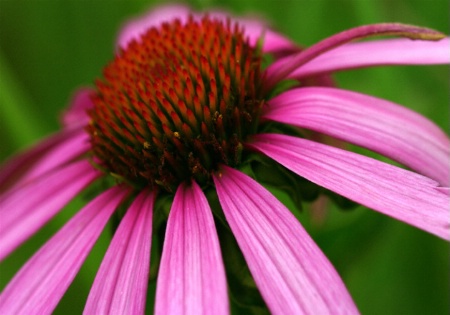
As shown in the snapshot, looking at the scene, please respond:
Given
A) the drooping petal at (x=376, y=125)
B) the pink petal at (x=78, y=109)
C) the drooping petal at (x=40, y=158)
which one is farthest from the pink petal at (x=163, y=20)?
the drooping petal at (x=376, y=125)

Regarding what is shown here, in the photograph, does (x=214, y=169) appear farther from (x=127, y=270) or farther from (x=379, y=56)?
(x=379, y=56)

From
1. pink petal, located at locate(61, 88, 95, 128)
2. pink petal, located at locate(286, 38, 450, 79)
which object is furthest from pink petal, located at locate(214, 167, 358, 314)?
pink petal, located at locate(61, 88, 95, 128)

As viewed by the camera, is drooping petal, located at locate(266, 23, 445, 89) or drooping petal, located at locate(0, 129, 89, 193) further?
drooping petal, located at locate(0, 129, 89, 193)

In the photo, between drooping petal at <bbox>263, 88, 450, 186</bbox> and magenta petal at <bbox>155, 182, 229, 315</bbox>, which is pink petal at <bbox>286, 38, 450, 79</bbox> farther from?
magenta petal at <bbox>155, 182, 229, 315</bbox>

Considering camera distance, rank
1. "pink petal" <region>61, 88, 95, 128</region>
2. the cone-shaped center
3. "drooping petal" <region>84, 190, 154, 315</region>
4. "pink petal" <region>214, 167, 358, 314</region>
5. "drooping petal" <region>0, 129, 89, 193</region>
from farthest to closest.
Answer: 1. "pink petal" <region>61, 88, 95, 128</region>
2. "drooping petal" <region>0, 129, 89, 193</region>
3. the cone-shaped center
4. "drooping petal" <region>84, 190, 154, 315</region>
5. "pink petal" <region>214, 167, 358, 314</region>

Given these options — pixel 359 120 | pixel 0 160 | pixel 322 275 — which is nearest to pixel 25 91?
pixel 0 160

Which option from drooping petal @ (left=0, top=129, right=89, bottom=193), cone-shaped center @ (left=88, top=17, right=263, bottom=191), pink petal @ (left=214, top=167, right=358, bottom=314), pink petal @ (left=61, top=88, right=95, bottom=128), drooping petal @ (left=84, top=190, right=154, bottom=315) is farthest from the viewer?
pink petal @ (left=61, top=88, right=95, bottom=128)

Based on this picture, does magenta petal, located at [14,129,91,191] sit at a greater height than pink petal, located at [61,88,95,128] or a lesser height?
lesser

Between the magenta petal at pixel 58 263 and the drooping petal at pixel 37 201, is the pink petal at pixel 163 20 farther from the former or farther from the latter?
the magenta petal at pixel 58 263

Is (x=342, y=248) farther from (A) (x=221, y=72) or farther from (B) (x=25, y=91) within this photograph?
(B) (x=25, y=91)
